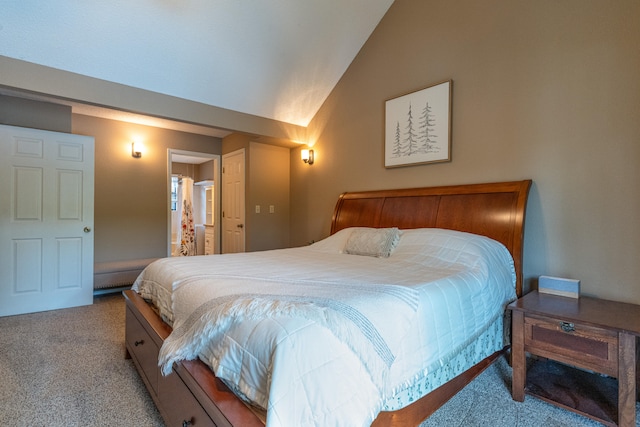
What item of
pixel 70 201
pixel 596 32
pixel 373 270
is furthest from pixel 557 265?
pixel 70 201

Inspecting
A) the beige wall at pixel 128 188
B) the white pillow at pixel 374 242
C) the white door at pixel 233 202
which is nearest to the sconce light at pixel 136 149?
the beige wall at pixel 128 188

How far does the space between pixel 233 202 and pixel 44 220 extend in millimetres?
2295

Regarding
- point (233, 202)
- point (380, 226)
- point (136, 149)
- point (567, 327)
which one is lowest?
point (567, 327)

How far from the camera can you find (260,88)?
371 cm

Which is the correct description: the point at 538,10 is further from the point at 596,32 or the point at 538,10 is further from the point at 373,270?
the point at 373,270

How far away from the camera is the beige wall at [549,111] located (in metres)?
1.98

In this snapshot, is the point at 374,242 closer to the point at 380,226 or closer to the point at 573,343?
the point at 380,226

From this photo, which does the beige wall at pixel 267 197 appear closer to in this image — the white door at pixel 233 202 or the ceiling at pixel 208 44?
the white door at pixel 233 202

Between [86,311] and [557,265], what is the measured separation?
450 cm

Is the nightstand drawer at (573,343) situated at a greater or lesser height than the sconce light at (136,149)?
lesser

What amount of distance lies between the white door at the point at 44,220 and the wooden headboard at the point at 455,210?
307cm

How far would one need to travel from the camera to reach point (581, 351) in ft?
5.39

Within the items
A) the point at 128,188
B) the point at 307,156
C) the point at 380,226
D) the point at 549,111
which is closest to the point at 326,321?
the point at 380,226

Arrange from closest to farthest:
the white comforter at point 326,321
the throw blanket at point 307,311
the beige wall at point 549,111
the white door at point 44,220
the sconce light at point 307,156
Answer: the white comforter at point 326,321
the throw blanket at point 307,311
the beige wall at point 549,111
the white door at point 44,220
the sconce light at point 307,156
